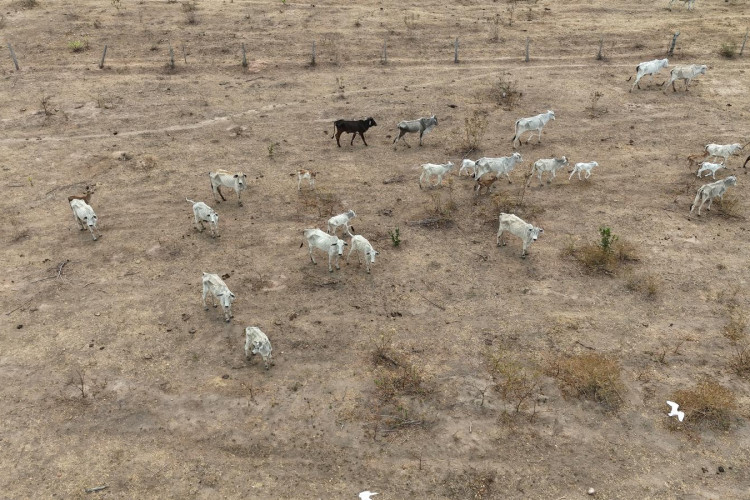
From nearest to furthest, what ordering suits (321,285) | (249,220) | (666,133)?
1. (321,285)
2. (249,220)
3. (666,133)

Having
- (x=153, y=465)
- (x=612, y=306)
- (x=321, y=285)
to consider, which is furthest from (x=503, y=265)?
(x=153, y=465)

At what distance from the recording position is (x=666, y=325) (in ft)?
40.0

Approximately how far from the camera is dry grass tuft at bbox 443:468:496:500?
884 cm

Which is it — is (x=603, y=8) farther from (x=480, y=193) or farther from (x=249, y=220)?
(x=249, y=220)

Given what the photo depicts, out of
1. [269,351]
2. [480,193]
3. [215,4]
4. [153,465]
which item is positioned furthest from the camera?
[215,4]

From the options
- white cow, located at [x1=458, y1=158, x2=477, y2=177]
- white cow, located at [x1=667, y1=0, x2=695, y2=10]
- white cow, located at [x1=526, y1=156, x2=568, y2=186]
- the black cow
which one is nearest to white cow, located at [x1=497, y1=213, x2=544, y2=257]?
white cow, located at [x1=458, y1=158, x2=477, y2=177]

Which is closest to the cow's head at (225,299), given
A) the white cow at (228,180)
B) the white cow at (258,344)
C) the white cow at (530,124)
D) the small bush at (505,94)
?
the white cow at (258,344)

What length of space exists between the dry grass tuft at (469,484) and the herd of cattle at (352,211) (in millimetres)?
4399

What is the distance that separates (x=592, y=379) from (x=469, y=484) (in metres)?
3.52

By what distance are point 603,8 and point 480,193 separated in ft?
80.4

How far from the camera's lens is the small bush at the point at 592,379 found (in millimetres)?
10406

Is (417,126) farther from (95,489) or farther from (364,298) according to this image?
(95,489)

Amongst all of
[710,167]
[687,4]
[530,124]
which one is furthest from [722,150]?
[687,4]

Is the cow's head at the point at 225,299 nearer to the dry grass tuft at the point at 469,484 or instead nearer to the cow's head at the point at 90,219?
the cow's head at the point at 90,219
